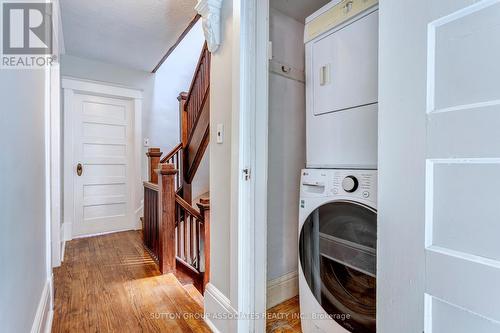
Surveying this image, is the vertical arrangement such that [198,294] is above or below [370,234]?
below

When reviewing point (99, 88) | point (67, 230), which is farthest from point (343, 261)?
point (99, 88)

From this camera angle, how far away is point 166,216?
2168 mm

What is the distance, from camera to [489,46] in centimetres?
47

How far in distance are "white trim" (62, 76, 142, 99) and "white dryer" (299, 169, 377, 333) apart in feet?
10.9

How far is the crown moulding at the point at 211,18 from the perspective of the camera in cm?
140

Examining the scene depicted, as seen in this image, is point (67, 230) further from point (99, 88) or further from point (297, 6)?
point (297, 6)

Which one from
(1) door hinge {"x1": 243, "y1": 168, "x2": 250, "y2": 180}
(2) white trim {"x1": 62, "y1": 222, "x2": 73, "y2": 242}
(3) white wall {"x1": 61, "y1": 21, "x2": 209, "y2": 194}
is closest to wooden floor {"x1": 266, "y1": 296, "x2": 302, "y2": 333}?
(1) door hinge {"x1": 243, "y1": 168, "x2": 250, "y2": 180}

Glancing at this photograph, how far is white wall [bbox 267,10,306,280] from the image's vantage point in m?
1.66

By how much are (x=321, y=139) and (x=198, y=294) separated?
60.8 inches

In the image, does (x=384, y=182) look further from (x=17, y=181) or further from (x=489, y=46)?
(x=17, y=181)

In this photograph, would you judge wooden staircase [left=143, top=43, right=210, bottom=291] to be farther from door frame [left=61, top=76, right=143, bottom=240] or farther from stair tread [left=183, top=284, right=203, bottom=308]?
door frame [left=61, top=76, right=143, bottom=240]

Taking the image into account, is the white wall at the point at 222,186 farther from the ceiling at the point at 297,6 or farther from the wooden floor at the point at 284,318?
the ceiling at the point at 297,6

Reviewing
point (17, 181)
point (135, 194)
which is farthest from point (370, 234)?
point (135, 194)

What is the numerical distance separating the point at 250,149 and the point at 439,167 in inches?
33.7
